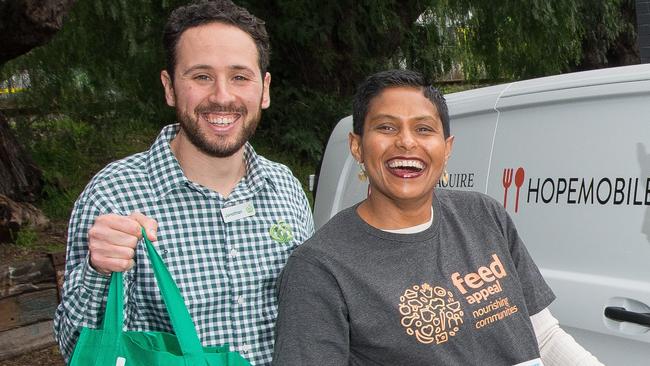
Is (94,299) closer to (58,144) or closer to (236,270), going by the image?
(236,270)

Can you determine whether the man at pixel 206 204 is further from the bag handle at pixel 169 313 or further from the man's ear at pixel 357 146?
the man's ear at pixel 357 146

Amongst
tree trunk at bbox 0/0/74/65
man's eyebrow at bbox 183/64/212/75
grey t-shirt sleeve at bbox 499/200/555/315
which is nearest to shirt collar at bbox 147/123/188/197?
man's eyebrow at bbox 183/64/212/75

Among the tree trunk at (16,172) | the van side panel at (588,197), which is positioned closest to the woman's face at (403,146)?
the van side panel at (588,197)

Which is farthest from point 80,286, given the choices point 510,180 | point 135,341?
point 510,180

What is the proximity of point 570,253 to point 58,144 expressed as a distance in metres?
6.63

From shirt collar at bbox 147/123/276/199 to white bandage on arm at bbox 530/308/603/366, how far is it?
0.75 metres

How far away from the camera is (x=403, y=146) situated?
5.91 ft

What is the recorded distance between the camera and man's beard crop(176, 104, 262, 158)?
190cm

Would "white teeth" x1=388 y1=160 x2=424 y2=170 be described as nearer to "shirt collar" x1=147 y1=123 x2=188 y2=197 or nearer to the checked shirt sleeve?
"shirt collar" x1=147 y1=123 x2=188 y2=197

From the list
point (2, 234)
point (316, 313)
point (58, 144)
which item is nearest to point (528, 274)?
point (316, 313)

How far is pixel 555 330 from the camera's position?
192cm

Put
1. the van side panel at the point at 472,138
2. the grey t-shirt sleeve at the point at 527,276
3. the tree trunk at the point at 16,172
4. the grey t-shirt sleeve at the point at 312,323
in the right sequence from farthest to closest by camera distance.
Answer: the tree trunk at the point at 16,172
the van side panel at the point at 472,138
the grey t-shirt sleeve at the point at 527,276
the grey t-shirt sleeve at the point at 312,323

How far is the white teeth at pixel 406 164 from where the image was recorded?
71.1 inches

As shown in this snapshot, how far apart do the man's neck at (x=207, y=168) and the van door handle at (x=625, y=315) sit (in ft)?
4.93
